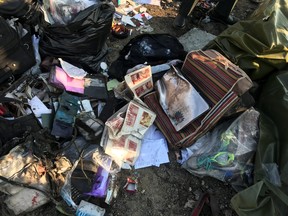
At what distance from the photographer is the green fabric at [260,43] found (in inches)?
88.9

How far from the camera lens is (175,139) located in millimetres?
2312

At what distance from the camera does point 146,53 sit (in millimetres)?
2680

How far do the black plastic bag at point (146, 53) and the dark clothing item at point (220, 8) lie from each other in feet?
1.87

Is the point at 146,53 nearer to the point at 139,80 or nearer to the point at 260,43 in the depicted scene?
the point at 139,80

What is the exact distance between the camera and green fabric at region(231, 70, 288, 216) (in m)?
1.90

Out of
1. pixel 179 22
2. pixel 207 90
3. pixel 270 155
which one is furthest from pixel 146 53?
pixel 270 155

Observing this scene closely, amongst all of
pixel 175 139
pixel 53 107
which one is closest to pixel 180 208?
pixel 175 139

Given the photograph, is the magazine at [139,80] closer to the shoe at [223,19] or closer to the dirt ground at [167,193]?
the dirt ground at [167,193]

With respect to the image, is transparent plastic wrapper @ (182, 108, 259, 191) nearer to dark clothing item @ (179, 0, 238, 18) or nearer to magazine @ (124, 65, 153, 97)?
magazine @ (124, 65, 153, 97)

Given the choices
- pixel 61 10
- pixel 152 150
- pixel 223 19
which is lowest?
pixel 152 150

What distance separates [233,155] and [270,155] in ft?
0.84

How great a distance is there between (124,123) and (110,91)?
0.51 metres

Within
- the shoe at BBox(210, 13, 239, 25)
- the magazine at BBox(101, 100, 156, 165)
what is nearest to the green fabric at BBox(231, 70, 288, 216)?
the magazine at BBox(101, 100, 156, 165)

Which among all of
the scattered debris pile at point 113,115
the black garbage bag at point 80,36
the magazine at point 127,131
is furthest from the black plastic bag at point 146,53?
the magazine at point 127,131
